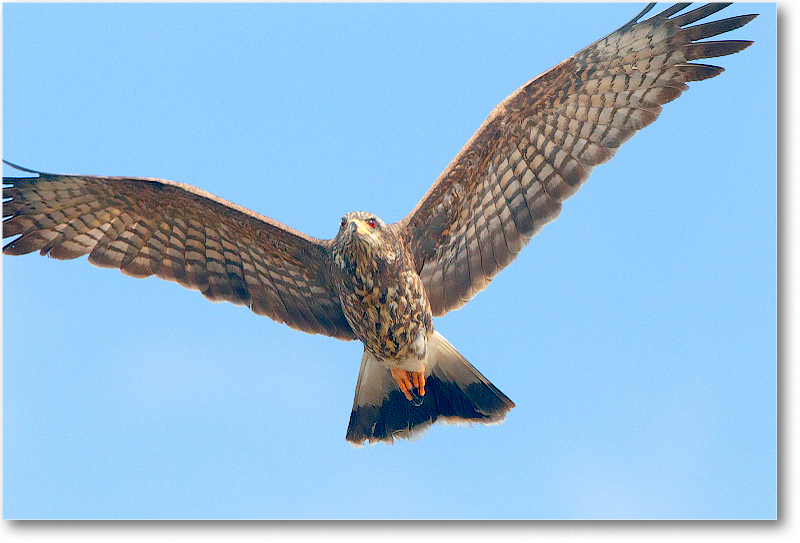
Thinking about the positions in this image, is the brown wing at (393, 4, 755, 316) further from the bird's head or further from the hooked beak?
the hooked beak

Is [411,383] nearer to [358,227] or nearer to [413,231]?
[413,231]

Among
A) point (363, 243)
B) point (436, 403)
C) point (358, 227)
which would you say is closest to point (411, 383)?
point (436, 403)

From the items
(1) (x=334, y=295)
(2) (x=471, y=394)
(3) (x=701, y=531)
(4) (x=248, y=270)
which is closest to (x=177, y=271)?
(4) (x=248, y=270)

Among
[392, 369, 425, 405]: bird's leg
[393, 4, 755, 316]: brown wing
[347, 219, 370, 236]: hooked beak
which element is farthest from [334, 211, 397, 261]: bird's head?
[392, 369, 425, 405]: bird's leg

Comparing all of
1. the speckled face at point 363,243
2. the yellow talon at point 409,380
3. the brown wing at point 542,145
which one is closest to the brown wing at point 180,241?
the speckled face at point 363,243

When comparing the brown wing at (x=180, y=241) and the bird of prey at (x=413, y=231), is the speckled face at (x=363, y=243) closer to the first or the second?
the bird of prey at (x=413, y=231)

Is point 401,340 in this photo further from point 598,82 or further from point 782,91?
point 782,91
